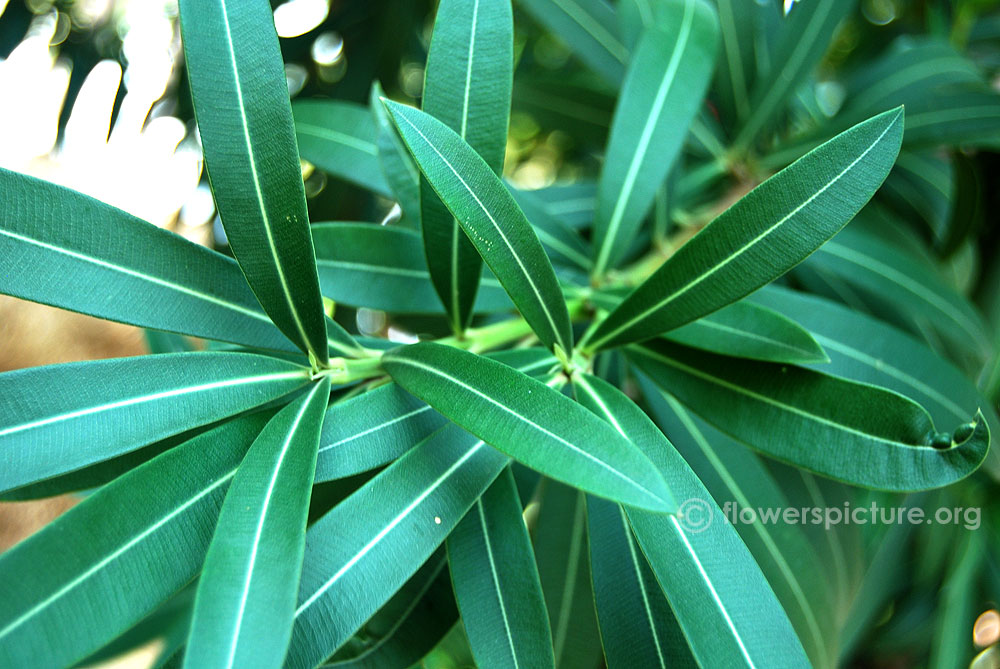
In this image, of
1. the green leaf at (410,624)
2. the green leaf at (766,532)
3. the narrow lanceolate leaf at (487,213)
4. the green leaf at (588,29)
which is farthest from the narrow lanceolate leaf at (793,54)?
the green leaf at (410,624)

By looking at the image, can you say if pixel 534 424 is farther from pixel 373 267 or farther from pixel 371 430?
pixel 373 267

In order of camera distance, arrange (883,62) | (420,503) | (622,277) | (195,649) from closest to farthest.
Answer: (195,649) < (420,503) < (622,277) < (883,62)

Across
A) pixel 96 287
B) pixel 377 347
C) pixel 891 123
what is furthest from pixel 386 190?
pixel 891 123

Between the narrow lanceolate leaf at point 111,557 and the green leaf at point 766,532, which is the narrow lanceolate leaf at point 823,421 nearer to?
the green leaf at point 766,532

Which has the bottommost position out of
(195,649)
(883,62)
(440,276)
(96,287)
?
(195,649)

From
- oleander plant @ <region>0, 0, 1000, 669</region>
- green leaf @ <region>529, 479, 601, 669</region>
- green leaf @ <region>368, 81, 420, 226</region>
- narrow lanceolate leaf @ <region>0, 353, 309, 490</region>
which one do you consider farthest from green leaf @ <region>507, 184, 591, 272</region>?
narrow lanceolate leaf @ <region>0, 353, 309, 490</region>

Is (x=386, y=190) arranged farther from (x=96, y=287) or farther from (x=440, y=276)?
(x=96, y=287)

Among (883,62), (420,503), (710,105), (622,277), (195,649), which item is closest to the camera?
(195,649)

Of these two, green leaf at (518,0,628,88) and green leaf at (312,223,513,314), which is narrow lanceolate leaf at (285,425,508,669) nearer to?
green leaf at (312,223,513,314)
